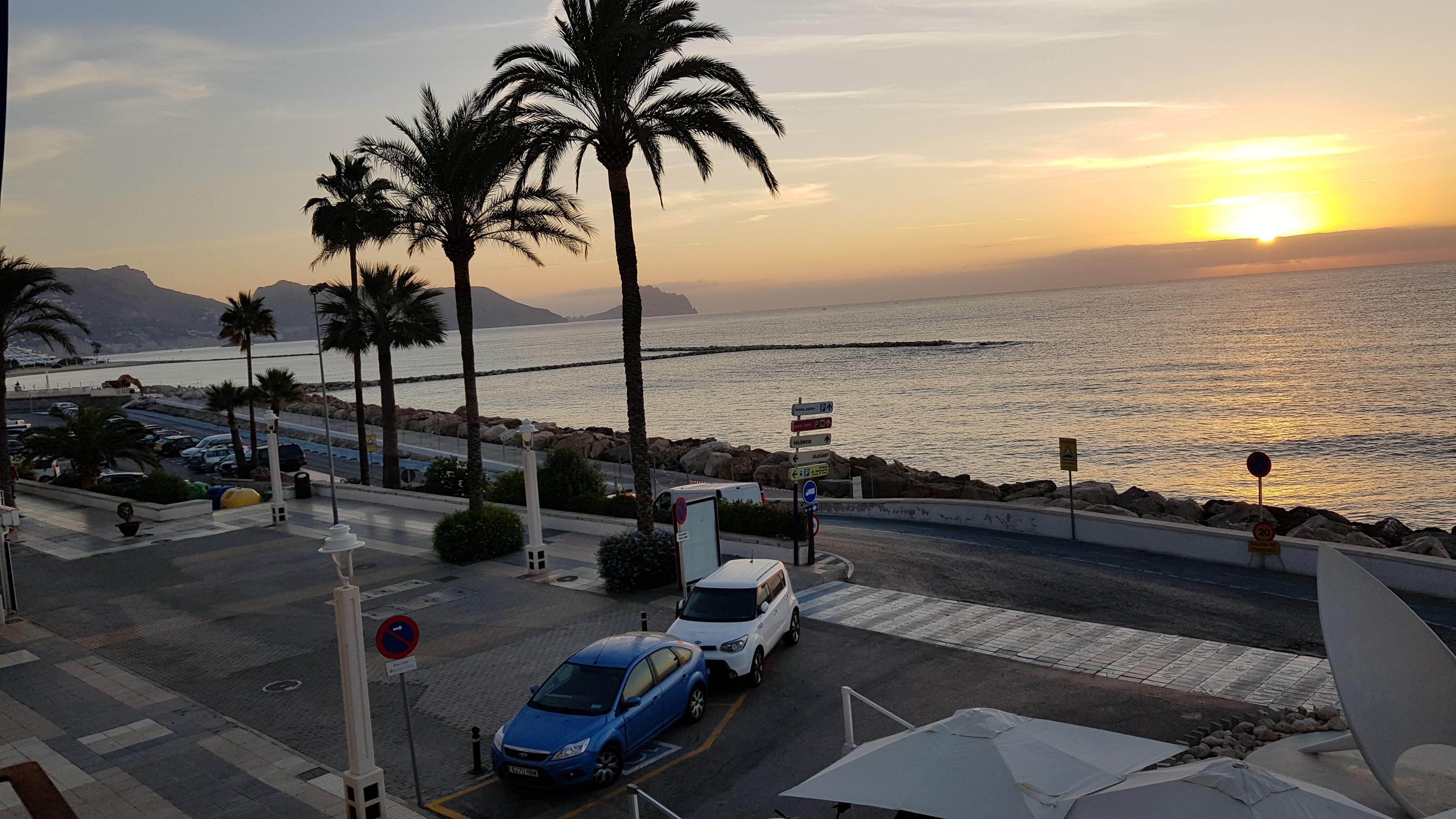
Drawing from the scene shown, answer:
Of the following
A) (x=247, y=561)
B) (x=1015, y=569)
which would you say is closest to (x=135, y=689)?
(x=247, y=561)

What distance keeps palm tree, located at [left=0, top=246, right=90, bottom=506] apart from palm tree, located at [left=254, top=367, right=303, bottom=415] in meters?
11.2

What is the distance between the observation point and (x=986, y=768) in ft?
23.7

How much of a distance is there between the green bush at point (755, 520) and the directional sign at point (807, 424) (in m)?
2.69

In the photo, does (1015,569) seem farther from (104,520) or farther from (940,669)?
(104,520)

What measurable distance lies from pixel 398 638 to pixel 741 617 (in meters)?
5.69

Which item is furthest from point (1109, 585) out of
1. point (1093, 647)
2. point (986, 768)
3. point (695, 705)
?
point (986, 768)

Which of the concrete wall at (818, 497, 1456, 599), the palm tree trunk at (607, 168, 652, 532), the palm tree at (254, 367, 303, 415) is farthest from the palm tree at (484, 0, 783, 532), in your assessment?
the palm tree at (254, 367, 303, 415)

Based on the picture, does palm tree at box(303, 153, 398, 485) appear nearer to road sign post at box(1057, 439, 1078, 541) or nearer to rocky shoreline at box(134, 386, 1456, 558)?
rocky shoreline at box(134, 386, 1456, 558)

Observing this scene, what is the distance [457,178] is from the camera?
78.1 feet

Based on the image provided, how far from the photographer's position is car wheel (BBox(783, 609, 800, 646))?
15.8 meters

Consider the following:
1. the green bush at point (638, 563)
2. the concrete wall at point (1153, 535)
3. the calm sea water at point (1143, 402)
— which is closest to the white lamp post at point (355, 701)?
the green bush at point (638, 563)

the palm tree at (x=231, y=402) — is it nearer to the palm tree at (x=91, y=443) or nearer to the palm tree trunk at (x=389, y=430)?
the palm tree at (x=91, y=443)

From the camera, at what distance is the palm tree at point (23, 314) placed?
33344 millimetres

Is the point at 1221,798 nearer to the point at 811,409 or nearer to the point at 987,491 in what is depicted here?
the point at 811,409
